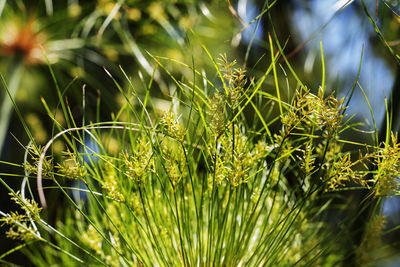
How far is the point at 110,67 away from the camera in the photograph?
680mm

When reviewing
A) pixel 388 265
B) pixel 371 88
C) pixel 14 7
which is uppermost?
pixel 14 7

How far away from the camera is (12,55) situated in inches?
23.9

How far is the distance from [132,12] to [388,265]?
0.56 metres

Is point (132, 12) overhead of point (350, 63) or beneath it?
overhead

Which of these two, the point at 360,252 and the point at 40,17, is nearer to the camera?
the point at 360,252

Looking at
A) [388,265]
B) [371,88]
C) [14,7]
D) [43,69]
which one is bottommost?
[388,265]

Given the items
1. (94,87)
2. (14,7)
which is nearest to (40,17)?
(14,7)

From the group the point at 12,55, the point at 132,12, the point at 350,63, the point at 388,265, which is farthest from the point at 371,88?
the point at 12,55

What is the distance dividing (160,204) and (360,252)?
0.16 metres

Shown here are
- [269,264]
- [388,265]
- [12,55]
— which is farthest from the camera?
[12,55]

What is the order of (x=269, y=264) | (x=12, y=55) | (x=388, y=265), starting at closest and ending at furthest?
(x=269, y=264)
(x=388, y=265)
(x=12, y=55)

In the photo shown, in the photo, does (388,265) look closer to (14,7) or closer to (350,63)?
(350,63)

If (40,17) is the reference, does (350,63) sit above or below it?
below

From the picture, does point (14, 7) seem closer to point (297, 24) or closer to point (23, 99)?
point (23, 99)
